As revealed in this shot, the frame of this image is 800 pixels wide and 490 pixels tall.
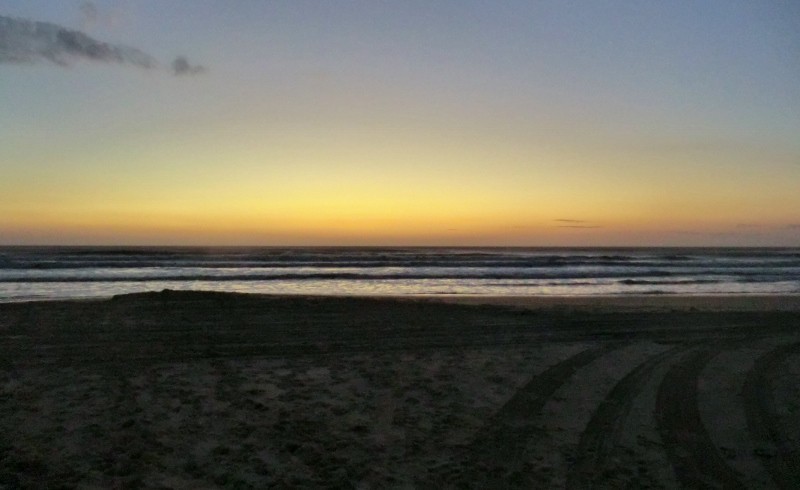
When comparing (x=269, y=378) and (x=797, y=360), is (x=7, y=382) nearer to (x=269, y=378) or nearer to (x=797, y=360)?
(x=269, y=378)

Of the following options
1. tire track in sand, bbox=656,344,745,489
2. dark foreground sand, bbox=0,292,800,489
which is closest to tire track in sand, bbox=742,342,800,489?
dark foreground sand, bbox=0,292,800,489

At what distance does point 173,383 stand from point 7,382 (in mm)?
1936

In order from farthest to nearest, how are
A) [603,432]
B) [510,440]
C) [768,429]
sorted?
1. [768,429]
2. [603,432]
3. [510,440]

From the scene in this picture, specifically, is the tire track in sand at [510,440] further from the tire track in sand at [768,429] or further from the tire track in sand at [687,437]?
the tire track in sand at [768,429]

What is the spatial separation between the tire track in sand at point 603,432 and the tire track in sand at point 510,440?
402mm

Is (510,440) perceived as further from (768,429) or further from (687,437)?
(768,429)

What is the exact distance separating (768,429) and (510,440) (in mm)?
2516

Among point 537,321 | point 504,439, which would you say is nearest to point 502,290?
point 537,321

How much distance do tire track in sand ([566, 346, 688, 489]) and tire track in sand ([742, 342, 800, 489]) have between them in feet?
3.60

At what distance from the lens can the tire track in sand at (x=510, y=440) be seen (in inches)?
163

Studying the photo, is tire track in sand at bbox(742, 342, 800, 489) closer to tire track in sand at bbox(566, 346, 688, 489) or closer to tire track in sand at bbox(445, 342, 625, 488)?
tire track in sand at bbox(566, 346, 688, 489)

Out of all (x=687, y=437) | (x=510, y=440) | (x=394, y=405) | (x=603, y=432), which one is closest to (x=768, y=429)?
(x=687, y=437)

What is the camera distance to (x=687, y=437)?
4965mm

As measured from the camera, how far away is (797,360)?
26.5ft
